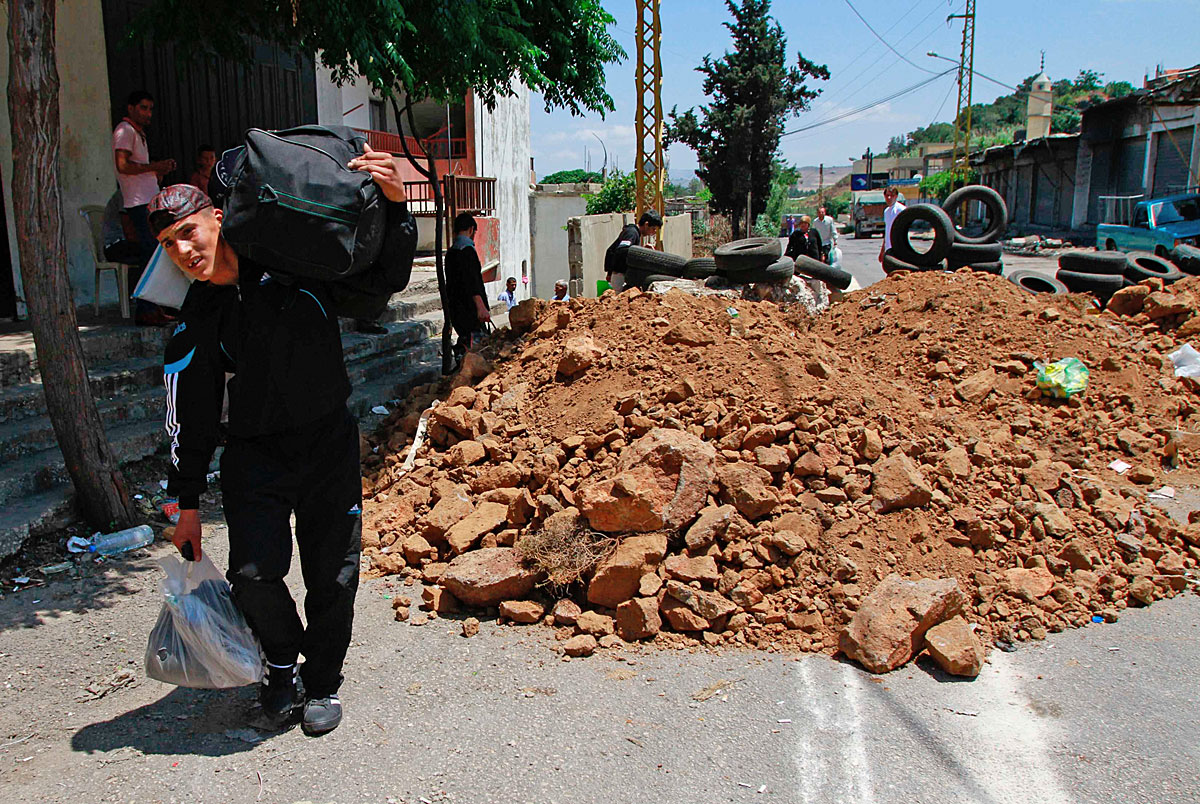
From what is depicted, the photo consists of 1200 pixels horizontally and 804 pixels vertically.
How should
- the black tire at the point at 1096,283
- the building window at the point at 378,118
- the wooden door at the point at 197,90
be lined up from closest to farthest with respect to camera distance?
1. the wooden door at the point at 197,90
2. the black tire at the point at 1096,283
3. the building window at the point at 378,118

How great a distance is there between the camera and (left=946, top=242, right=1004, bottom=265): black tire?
1148 cm

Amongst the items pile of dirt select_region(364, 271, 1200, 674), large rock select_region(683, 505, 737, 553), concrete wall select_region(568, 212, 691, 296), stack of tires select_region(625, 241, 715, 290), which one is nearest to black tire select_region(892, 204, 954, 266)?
stack of tires select_region(625, 241, 715, 290)

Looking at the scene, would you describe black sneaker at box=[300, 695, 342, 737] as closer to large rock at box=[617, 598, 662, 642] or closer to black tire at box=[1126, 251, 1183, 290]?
large rock at box=[617, 598, 662, 642]

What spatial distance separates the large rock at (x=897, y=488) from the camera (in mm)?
4363

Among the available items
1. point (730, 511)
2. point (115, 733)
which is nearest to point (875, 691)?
point (730, 511)

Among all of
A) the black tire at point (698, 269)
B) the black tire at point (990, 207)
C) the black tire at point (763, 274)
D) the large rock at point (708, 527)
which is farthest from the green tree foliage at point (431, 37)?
the black tire at point (990, 207)

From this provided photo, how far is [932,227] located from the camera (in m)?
12.0

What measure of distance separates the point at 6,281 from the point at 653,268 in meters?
5.90

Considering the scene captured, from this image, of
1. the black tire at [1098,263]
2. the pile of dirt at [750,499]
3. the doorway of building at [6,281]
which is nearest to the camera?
the pile of dirt at [750,499]

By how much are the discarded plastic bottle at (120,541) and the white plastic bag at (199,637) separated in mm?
1881

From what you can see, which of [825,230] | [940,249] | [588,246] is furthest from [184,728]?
[588,246]

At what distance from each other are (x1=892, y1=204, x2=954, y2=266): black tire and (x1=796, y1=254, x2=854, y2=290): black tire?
1.23 meters

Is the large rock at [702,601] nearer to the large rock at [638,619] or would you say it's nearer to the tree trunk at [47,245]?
the large rock at [638,619]

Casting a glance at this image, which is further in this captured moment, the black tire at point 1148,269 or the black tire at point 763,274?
the black tire at point 1148,269
